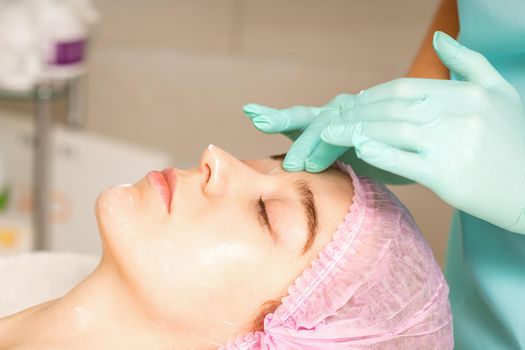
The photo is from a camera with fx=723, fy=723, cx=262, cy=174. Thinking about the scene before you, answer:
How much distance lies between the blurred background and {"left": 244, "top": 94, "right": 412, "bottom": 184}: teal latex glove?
0.91 meters

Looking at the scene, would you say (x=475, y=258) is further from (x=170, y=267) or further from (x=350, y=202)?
(x=170, y=267)

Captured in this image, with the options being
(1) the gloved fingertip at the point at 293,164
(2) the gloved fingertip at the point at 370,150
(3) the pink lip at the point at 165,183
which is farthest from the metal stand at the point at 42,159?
(2) the gloved fingertip at the point at 370,150

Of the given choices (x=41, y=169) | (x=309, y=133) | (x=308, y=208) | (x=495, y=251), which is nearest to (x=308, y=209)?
(x=308, y=208)

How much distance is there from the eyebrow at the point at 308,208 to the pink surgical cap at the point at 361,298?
0.03 metres

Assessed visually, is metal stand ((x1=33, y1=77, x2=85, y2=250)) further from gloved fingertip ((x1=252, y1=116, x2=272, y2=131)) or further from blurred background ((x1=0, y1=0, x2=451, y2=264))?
gloved fingertip ((x1=252, y1=116, x2=272, y2=131))

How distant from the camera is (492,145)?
983 mm

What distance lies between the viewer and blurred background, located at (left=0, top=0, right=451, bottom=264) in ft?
7.22

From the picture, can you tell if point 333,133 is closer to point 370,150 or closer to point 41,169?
point 370,150

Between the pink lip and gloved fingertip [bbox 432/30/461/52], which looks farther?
the pink lip

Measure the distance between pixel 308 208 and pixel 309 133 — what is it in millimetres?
141

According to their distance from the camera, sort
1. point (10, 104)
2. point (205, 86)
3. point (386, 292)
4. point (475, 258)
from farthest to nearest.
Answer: point (10, 104)
point (205, 86)
point (475, 258)
point (386, 292)

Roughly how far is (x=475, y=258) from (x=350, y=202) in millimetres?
272

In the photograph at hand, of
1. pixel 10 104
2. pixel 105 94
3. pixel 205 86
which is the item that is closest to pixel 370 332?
pixel 205 86

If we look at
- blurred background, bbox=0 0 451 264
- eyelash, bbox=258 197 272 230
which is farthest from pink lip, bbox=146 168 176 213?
blurred background, bbox=0 0 451 264
